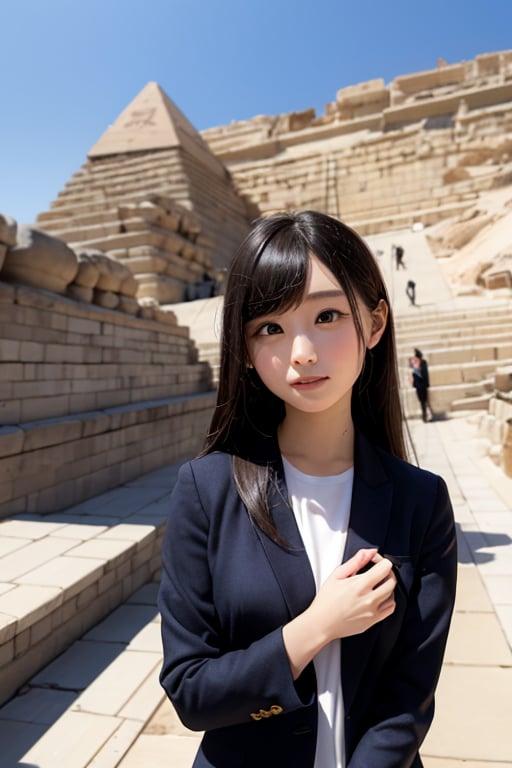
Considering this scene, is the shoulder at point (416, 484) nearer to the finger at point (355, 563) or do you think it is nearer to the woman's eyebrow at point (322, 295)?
the finger at point (355, 563)

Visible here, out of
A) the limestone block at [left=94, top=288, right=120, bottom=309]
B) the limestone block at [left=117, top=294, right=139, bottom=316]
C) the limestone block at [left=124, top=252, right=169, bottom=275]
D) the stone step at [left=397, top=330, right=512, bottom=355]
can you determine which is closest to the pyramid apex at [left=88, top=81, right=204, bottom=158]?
the limestone block at [left=124, top=252, right=169, bottom=275]

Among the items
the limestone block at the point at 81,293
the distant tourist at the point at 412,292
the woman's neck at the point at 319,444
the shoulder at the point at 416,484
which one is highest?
the distant tourist at the point at 412,292

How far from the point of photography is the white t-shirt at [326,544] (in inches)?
36.9

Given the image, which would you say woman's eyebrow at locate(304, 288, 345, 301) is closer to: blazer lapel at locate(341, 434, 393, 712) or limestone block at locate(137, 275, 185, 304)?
blazer lapel at locate(341, 434, 393, 712)

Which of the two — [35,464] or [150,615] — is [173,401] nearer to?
[35,464]

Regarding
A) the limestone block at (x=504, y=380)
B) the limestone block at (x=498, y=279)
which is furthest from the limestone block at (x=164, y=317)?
the limestone block at (x=498, y=279)

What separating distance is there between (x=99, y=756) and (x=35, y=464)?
104 inches

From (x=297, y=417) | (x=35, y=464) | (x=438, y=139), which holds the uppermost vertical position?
(x=438, y=139)

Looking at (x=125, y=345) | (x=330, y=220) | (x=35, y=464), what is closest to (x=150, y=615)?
(x=35, y=464)

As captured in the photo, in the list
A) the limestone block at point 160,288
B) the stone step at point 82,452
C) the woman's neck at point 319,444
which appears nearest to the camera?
the woman's neck at point 319,444

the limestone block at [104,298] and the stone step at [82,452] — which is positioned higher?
the limestone block at [104,298]

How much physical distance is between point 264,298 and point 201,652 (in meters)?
0.71

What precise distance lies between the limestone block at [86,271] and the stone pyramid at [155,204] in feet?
32.9

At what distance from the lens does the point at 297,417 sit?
1.16 meters
